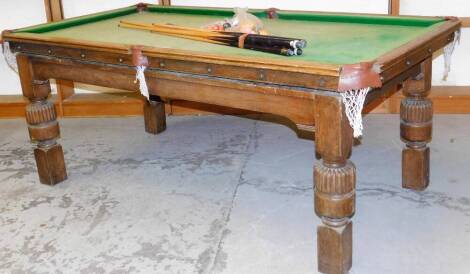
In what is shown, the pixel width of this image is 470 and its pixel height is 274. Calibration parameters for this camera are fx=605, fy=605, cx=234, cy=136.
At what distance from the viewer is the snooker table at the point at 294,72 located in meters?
2.29

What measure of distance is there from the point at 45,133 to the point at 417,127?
6.72 feet

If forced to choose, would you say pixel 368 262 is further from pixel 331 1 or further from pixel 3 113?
pixel 3 113

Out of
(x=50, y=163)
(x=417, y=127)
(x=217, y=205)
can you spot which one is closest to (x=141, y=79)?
(x=217, y=205)

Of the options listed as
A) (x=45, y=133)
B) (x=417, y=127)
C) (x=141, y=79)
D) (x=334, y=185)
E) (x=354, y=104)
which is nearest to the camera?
(x=354, y=104)

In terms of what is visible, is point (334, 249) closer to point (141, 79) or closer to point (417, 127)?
point (417, 127)

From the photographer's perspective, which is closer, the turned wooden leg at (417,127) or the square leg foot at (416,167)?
the turned wooden leg at (417,127)

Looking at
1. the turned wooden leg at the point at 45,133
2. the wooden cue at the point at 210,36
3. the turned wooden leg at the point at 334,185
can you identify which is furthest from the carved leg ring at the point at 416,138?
the turned wooden leg at the point at 45,133

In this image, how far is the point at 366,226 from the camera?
9.53 ft

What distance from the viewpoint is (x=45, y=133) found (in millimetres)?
3461

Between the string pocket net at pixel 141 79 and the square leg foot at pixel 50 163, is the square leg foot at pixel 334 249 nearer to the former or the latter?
the string pocket net at pixel 141 79

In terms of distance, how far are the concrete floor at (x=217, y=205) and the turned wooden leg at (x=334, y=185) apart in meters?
0.13

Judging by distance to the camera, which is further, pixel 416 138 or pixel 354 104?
pixel 416 138

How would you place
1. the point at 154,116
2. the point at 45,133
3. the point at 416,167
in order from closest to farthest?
the point at 416,167 → the point at 45,133 → the point at 154,116

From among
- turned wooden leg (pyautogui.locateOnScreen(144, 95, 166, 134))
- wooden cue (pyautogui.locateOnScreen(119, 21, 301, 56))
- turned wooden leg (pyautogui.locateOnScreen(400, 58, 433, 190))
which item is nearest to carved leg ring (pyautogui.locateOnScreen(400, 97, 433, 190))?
turned wooden leg (pyautogui.locateOnScreen(400, 58, 433, 190))
